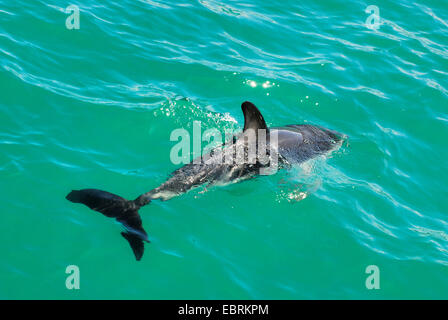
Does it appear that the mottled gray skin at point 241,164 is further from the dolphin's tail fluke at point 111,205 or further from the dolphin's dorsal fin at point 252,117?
the dolphin's dorsal fin at point 252,117

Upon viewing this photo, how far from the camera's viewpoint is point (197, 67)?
1191 centimetres

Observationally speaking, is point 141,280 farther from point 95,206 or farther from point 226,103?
point 226,103

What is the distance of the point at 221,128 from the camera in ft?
33.2

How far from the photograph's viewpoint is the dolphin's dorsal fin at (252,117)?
866cm

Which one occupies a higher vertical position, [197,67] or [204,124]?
[197,67]

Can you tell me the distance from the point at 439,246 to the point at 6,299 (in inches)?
269

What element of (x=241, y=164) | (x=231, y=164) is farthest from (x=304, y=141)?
(x=231, y=164)

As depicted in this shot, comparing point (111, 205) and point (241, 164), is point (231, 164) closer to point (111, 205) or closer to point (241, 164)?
point (241, 164)

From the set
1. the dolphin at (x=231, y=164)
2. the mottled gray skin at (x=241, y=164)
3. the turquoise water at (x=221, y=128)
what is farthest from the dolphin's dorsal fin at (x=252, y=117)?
the turquoise water at (x=221, y=128)

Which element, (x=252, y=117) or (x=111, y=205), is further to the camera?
(x=252, y=117)

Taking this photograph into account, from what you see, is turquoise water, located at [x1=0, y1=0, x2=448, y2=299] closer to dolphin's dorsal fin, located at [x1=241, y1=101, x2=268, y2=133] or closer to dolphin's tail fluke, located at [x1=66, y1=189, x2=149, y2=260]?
dolphin's tail fluke, located at [x1=66, y1=189, x2=149, y2=260]

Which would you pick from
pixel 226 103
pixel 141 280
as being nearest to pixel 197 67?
pixel 226 103

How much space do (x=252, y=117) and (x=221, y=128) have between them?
1.45m

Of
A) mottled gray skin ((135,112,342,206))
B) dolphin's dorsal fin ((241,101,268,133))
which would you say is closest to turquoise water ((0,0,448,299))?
mottled gray skin ((135,112,342,206))
